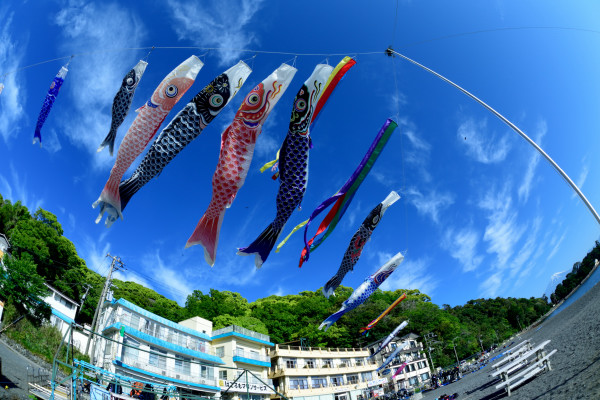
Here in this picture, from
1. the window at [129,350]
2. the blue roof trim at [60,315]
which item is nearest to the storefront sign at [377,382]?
the window at [129,350]

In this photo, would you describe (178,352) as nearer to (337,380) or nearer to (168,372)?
(168,372)

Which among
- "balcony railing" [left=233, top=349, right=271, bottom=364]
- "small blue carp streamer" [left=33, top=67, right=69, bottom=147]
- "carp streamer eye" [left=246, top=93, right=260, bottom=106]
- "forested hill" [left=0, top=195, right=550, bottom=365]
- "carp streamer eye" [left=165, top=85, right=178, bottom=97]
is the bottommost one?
"balcony railing" [left=233, top=349, right=271, bottom=364]

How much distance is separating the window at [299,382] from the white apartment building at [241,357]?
2.67 meters

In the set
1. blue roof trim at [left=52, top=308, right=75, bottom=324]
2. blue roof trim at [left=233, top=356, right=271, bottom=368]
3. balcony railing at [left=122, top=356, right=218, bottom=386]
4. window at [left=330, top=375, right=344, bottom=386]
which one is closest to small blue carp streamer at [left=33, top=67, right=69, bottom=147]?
balcony railing at [left=122, top=356, right=218, bottom=386]

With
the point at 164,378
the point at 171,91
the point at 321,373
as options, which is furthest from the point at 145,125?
the point at 321,373

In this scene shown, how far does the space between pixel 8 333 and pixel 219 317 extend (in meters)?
19.6

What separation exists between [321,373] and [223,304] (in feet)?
47.6

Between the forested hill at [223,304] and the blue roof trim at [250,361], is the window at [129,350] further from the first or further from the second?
the blue roof trim at [250,361]

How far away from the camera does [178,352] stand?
22.5 metres

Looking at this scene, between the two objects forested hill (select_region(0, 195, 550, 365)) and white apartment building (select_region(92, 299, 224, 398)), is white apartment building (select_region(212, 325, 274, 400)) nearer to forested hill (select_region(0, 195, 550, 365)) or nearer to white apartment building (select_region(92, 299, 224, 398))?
white apartment building (select_region(92, 299, 224, 398))

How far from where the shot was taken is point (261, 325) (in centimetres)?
3722

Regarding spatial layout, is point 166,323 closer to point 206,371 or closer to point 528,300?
point 206,371

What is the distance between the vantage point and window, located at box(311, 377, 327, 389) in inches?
1296

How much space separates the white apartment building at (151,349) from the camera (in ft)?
61.1
